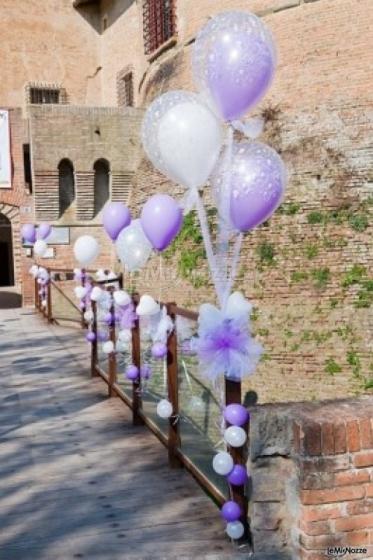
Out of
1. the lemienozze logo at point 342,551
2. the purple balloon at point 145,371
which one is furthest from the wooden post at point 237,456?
the purple balloon at point 145,371

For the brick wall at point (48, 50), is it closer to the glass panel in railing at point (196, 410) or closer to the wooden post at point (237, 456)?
the glass panel in railing at point (196, 410)

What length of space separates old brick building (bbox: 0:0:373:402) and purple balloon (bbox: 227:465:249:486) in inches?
304

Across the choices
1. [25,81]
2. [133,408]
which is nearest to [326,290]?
[133,408]

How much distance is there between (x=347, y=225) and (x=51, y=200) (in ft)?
25.7

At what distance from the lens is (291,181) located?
11.9 meters

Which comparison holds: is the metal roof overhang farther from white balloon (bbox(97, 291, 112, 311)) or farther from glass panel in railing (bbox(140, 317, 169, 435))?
glass panel in railing (bbox(140, 317, 169, 435))

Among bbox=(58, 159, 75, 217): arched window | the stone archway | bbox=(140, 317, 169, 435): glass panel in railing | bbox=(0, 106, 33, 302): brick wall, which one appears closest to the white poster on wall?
bbox=(0, 106, 33, 302): brick wall

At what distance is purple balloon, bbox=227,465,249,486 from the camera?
335cm

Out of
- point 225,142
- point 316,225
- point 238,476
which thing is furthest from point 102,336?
point 316,225

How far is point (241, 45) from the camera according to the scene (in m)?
3.83

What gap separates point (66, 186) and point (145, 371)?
1130cm

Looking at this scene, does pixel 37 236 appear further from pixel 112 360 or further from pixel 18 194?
pixel 112 360

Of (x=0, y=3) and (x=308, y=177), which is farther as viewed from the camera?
(x=0, y=3)

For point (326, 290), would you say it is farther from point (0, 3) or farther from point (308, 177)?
point (0, 3)
